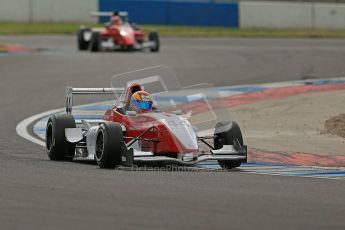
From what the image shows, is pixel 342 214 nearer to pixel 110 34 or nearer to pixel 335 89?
pixel 335 89

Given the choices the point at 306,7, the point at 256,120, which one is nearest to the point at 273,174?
the point at 256,120

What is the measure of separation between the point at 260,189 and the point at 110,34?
78.7 ft

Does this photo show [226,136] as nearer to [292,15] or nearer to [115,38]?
[115,38]

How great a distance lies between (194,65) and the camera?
2992 centimetres

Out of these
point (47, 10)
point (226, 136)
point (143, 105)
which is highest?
point (47, 10)

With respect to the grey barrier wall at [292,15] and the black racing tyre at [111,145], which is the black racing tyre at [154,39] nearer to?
the grey barrier wall at [292,15]

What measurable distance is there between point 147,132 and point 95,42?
21242 mm

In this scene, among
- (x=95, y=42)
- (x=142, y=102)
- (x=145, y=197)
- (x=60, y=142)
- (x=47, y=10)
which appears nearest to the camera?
(x=145, y=197)

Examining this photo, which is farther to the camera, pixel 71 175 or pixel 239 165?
pixel 239 165

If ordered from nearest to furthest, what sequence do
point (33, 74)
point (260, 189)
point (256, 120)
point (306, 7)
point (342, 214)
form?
point (342, 214) → point (260, 189) → point (256, 120) → point (33, 74) → point (306, 7)

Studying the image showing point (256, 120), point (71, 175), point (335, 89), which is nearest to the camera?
point (71, 175)

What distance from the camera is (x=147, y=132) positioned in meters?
12.7

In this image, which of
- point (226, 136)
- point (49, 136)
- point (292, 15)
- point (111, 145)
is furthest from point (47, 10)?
point (111, 145)

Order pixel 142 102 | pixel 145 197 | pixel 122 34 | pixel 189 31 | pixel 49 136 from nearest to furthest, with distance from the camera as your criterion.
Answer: pixel 145 197, pixel 142 102, pixel 49 136, pixel 122 34, pixel 189 31
